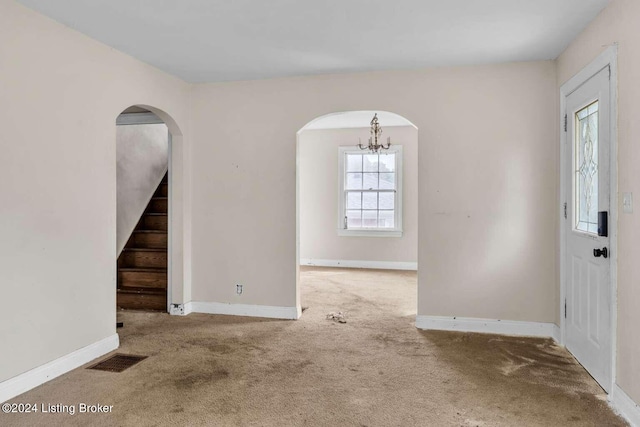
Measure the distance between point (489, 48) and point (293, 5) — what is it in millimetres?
1839

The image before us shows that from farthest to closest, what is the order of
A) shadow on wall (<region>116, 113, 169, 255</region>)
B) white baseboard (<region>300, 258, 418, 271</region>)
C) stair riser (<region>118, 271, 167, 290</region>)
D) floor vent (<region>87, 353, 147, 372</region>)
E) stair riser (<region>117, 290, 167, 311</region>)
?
white baseboard (<region>300, 258, 418, 271</region>) → shadow on wall (<region>116, 113, 169, 255</region>) → stair riser (<region>118, 271, 167, 290</region>) → stair riser (<region>117, 290, 167, 311</region>) → floor vent (<region>87, 353, 147, 372</region>)

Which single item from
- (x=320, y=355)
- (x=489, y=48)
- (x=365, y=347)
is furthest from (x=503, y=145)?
(x=320, y=355)

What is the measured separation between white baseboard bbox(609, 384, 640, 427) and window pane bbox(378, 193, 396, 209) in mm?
5532

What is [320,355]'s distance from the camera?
3662mm

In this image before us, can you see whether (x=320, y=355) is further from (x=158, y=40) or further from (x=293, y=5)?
(x=158, y=40)

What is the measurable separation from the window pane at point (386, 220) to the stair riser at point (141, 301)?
438 cm

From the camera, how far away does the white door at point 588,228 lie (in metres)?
2.95

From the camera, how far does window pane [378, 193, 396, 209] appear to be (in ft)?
26.8

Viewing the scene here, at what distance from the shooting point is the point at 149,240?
214 inches

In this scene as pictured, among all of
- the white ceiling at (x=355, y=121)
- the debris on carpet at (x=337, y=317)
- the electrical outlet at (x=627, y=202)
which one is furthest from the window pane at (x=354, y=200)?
the electrical outlet at (x=627, y=202)

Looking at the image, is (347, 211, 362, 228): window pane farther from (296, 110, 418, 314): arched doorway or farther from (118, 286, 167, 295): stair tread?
(118, 286, 167, 295): stair tread

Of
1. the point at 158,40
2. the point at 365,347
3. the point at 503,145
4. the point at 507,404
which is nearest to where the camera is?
the point at 507,404

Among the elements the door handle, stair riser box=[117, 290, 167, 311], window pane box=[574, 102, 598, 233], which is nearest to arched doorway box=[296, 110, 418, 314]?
stair riser box=[117, 290, 167, 311]

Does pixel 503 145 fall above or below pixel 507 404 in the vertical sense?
above
